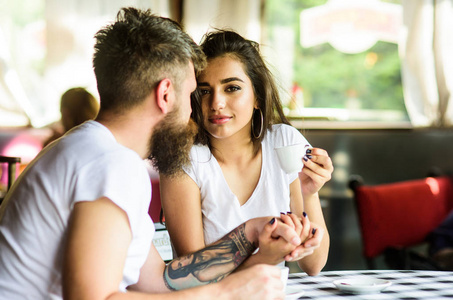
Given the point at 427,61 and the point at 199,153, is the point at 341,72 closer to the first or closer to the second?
the point at 427,61

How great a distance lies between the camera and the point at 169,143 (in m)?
1.43

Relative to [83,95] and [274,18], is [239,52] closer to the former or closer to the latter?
[83,95]

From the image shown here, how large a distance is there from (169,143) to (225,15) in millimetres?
3632

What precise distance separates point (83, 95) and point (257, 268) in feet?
7.74

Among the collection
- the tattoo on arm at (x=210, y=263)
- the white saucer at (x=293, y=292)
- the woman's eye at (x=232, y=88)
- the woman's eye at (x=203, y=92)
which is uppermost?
the woman's eye at (x=232, y=88)

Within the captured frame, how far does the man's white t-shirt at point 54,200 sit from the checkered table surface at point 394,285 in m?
0.70

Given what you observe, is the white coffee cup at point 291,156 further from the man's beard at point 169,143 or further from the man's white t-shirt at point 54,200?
the man's white t-shirt at point 54,200

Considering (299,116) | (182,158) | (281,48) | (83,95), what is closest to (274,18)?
(281,48)

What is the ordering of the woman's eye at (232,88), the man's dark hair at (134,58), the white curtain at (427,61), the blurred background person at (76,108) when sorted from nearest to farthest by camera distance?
the man's dark hair at (134,58), the woman's eye at (232,88), the blurred background person at (76,108), the white curtain at (427,61)

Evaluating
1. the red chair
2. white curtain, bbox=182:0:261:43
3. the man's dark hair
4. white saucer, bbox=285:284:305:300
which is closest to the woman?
white saucer, bbox=285:284:305:300

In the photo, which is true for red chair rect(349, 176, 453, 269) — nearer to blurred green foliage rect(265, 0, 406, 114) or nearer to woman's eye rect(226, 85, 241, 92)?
blurred green foliage rect(265, 0, 406, 114)

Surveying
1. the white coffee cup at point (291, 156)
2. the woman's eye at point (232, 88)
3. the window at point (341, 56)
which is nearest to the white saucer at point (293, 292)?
the white coffee cup at point (291, 156)

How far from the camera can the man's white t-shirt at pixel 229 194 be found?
2.05 meters

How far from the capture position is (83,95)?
335 centimetres
